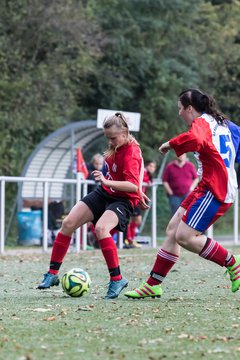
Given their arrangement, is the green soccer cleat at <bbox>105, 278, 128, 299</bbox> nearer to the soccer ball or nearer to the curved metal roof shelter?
the soccer ball

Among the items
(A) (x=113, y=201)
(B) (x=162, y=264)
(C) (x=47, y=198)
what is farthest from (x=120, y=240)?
(B) (x=162, y=264)

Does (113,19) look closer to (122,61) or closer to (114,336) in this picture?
(122,61)

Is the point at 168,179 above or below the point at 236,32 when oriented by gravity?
below

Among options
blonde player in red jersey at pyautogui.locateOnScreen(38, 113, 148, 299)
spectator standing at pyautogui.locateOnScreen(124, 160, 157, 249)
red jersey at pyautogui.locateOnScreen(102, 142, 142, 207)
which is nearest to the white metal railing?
spectator standing at pyautogui.locateOnScreen(124, 160, 157, 249)

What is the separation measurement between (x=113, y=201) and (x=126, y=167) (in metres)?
0.38

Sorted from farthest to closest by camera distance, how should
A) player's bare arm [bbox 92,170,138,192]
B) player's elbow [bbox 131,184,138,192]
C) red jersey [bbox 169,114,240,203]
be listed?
player's elbow [bbox 131,184,138,192], player's bare arm [bbox 92,170,138,192], red jersey [bbox 169,114,240,203]

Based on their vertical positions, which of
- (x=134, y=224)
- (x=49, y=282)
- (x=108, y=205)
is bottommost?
(x=134, y=224)

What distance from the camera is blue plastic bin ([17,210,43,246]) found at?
2055 centimetres

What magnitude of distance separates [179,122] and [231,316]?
29.6m

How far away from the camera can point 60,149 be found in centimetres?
2527

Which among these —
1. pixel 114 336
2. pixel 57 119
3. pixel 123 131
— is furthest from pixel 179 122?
pixel 114 336

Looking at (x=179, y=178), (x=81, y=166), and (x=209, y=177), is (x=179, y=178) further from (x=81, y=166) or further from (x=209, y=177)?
(x=209, y=177)

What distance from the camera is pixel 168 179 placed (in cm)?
2219

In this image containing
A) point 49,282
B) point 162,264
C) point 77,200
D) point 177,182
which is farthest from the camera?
point 177,182
